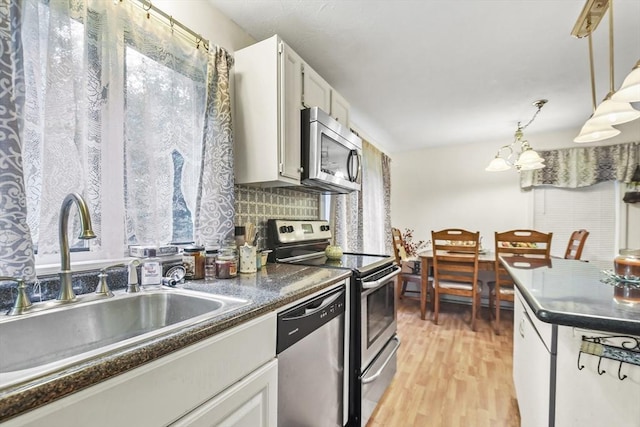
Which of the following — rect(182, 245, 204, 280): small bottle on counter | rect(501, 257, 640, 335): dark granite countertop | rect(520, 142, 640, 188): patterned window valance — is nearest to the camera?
rect(501, 257, 640, 335): dark granite countertop

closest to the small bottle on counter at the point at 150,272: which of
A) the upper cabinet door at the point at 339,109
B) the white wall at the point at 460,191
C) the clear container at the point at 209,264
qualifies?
the clear container at the point at 209,264

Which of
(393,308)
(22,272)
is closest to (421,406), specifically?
(393,308)

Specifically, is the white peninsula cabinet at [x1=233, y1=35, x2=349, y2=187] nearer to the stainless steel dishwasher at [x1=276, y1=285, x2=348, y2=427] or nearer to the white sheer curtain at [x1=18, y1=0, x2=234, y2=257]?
the white sheer curtain at [x1=18, y1=0, x2=234, y2=257]

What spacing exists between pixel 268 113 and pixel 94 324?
1.21 meters

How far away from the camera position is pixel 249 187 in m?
1.83

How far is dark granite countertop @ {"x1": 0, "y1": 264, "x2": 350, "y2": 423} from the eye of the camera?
0.46 meters

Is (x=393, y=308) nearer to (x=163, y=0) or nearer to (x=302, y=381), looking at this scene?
(x=302, y=381)

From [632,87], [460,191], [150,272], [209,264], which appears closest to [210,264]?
[209,264]

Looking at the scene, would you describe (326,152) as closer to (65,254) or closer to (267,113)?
(267,113)

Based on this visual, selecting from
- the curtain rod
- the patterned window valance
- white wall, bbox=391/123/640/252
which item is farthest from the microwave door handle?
the patterned window valance

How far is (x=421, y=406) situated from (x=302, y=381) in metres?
1.07

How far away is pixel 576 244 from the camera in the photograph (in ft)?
10.3

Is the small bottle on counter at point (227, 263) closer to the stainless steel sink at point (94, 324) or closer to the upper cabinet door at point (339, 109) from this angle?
the stainless steel sink at point (94, 324)

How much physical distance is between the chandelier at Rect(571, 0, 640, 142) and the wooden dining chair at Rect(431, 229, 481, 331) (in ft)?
4.87
